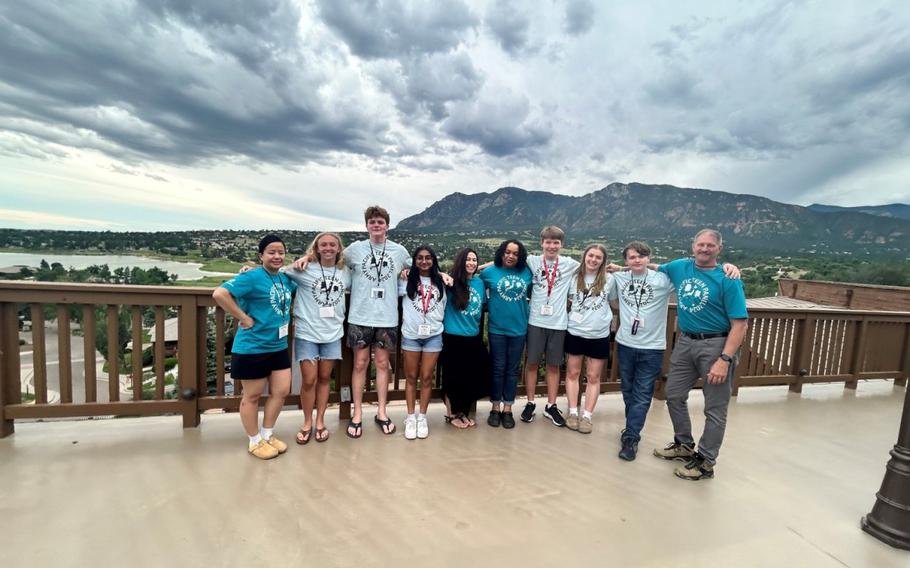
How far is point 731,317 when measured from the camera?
8.19ft

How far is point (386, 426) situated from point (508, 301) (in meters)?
1.34

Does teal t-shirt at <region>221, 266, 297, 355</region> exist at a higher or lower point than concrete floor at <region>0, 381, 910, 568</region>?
higher

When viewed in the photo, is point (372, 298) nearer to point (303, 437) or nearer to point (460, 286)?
point (460, 286)

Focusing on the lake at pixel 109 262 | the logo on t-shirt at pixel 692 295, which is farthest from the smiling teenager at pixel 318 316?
the lake at pixel 109 262

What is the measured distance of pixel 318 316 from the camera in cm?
284

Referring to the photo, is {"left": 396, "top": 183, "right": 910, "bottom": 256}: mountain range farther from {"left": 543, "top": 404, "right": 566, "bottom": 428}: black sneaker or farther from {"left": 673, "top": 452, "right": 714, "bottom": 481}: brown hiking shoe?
{"left": 673, "top": 452, "right": 714, "bottom": 481}: brown hiking shoe

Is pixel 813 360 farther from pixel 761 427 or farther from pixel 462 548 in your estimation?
pixel 462 548

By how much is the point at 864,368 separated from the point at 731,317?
4.21 meters

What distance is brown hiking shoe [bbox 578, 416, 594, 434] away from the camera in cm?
325

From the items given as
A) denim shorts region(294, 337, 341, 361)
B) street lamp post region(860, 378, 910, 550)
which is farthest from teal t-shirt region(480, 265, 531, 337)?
street lamp post region(860, 378, 910, 550)

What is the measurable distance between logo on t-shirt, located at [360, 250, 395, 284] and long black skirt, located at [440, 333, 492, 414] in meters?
0.65

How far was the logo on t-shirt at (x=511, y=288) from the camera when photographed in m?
3.17

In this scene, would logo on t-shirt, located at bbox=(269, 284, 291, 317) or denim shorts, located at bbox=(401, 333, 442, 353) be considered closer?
logo on t-shirt, located at bbox=(269, 284, 291, 317)

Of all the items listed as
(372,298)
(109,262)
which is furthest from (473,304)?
(109,262)
